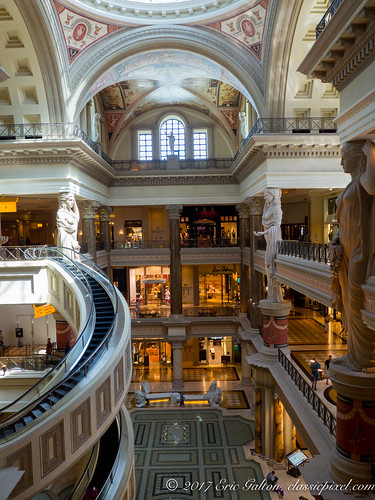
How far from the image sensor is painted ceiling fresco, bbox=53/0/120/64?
12992 millimetres

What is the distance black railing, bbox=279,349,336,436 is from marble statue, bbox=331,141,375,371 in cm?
234

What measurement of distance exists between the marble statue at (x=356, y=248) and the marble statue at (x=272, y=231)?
652 centimetres

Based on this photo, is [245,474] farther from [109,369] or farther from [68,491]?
[109,369]

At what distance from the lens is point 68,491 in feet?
30.2

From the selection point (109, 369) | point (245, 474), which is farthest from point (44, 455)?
point (245, 474)

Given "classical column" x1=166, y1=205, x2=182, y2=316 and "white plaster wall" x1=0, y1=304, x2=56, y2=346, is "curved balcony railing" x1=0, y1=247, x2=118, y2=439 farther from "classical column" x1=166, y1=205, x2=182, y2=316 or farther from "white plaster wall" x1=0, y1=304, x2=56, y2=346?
"classical column" x1=166, y1=205, x2=182, y2=316

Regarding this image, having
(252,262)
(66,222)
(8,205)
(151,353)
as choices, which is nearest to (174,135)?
(252,262)

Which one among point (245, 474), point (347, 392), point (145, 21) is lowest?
point (245, 474)

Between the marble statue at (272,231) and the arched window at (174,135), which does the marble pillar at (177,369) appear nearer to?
the marble statue at (272,231)

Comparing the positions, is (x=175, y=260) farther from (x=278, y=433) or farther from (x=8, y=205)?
(x=278, y=433)

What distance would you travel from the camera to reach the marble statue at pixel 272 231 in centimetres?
1234

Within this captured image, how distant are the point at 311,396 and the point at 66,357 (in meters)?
5.75

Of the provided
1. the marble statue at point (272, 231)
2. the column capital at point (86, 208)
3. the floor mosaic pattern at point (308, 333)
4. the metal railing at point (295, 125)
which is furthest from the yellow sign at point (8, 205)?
the floor mosaic pattern at point (308, 333)

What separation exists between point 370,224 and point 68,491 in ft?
30.6
